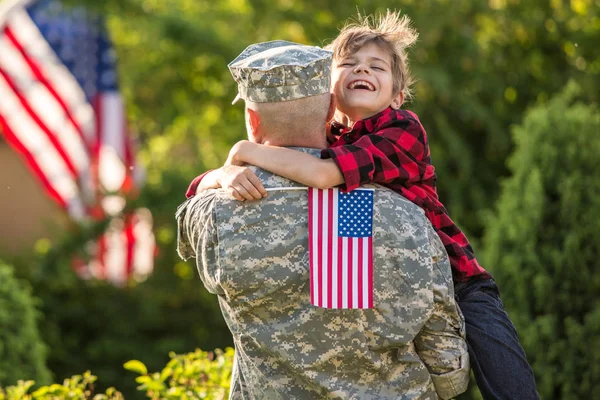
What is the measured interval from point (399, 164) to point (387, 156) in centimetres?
5

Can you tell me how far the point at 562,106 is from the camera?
6.01 m

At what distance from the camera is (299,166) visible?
9.18ft

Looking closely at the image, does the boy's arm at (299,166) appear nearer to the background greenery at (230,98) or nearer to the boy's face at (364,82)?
the boy's face at (364,82)

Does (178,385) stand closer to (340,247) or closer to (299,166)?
(340,247)

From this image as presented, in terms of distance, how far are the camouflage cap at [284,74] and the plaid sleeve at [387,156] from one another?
0.67 ft

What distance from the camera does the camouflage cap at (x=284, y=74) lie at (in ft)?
9.42

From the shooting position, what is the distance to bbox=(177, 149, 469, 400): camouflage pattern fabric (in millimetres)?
2830

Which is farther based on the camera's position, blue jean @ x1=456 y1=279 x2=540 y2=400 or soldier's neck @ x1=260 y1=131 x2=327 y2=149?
blue jean @ x1=456 y1=279 x2=540 y2=400

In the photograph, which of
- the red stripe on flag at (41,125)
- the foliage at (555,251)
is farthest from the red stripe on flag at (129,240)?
the foliage at (555,251)

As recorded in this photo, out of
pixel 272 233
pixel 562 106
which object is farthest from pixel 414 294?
pixel 562 106

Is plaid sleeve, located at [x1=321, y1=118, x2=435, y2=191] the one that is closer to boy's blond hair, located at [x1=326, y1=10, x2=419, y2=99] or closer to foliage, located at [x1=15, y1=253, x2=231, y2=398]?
boy's blond hair, located at [x1=326, y1=10, x2=419, y2=99]

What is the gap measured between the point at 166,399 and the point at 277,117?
79.5 inches

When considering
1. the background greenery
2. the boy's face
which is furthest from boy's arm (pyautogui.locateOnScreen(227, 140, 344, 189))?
the background greenery

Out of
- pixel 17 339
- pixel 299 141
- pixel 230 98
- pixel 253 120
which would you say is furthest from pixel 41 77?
pixel 299 141
